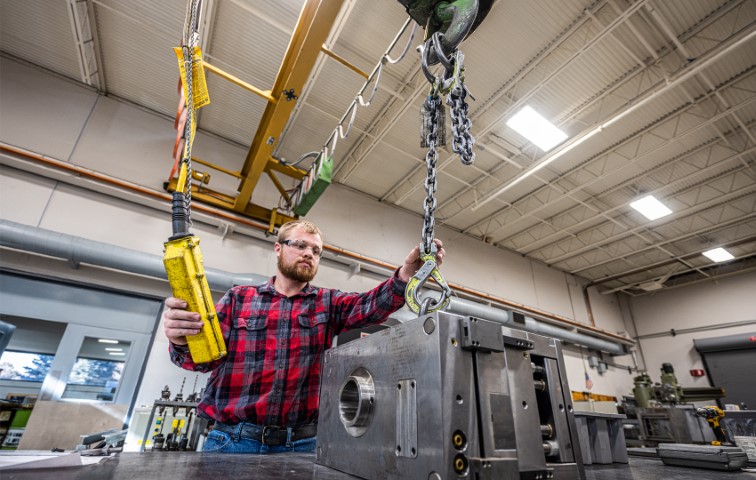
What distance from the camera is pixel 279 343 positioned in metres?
1.52

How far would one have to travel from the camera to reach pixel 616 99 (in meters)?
4.91

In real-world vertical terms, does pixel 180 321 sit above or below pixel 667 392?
below

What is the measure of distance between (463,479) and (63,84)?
20.7ft

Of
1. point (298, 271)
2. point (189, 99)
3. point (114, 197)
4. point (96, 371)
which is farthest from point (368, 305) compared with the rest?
point (114, 197)

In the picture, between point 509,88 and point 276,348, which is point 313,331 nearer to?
point 276,348

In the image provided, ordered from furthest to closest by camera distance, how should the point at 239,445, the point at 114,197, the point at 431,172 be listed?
1. the point at 114,197
2. the point at 239,445
3. the point at 431,172

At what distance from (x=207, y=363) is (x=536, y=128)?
16.3ft

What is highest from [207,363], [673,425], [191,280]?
[191,280]

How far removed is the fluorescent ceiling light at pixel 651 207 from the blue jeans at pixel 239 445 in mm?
7343

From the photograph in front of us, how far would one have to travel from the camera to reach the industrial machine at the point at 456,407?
0.62m

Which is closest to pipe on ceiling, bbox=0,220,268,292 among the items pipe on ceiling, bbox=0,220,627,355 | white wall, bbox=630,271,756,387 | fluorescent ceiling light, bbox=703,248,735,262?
pipe on ceiling, bbox=0,220,627,355

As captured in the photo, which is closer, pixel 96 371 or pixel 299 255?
pixel 299 255

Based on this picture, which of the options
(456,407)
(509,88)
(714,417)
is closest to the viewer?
(456,407)

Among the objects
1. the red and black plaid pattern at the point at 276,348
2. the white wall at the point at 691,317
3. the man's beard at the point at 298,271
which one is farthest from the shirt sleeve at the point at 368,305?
the white wall at the point at 691,317
